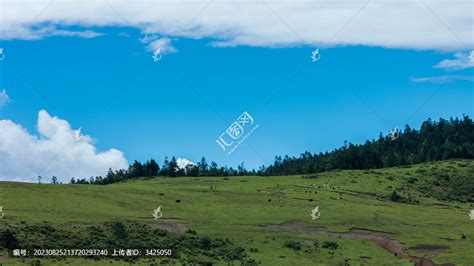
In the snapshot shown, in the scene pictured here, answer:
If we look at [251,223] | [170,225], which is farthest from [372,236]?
[170,225]

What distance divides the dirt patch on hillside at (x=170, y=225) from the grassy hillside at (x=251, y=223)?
0.12 meters

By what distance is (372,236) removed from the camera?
312ft

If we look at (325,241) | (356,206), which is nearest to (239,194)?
(356,206)

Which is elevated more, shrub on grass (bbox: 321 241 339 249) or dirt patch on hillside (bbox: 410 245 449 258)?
shrub on grass (bbox: 321 241 339 249)

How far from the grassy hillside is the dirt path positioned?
121 mm

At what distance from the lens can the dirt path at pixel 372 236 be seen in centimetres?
8612

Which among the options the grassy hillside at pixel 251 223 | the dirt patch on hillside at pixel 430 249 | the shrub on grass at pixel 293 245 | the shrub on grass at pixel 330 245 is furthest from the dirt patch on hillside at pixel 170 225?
the dirt patch on hillside at pixel 430 249

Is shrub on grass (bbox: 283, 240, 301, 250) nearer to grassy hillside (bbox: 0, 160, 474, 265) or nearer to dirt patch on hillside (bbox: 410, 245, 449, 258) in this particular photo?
grassy hillside (bbox: 0, 160, 474, 265)

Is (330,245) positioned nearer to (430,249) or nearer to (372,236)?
(372,236)

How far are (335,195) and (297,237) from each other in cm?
4396

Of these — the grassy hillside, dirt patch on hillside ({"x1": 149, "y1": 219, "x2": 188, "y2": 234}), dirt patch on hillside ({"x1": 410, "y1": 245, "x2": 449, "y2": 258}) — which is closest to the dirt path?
dirt patch on hillside ({"x1": 410, "y1": 245, "x2": 449, "y2": 258})

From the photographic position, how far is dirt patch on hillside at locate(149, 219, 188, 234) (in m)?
88.6

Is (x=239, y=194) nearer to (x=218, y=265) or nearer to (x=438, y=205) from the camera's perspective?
(x=438, y=205)

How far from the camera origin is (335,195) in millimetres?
133250
